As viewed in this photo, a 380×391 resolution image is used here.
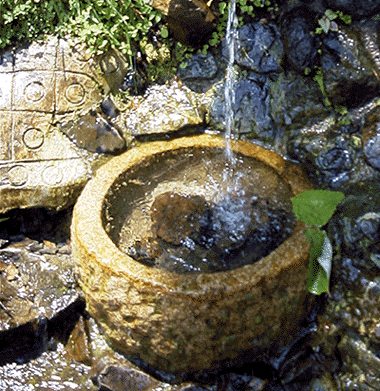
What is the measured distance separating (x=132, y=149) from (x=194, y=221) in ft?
2.73

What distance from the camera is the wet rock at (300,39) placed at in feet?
11.8

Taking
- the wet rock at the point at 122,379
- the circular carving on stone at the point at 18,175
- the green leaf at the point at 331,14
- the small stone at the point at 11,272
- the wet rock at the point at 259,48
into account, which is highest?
the green leaf at the point at 331,14

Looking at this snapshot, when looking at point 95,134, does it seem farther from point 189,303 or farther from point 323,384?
point 323,384

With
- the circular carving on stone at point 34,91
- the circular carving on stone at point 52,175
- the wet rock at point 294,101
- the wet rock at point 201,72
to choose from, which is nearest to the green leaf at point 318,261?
the wet rock at point 294,101

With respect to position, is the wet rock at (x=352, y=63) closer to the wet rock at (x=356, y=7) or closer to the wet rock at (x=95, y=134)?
the wet rock at (x=356, y=7)

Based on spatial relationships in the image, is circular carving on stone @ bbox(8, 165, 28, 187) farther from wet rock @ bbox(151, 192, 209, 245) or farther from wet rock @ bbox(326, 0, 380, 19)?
wet rock @ bbox(326, 0, 380, 19)

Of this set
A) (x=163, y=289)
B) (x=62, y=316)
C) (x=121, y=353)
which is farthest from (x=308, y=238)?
(x=62, y=316)

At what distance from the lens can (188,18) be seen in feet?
13.0

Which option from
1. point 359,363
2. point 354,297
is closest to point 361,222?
point 354,297

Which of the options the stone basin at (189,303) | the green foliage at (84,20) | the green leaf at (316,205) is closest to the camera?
the stone basin at (189,303)

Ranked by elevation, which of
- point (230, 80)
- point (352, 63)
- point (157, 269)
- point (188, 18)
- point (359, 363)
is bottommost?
point (359, 363)

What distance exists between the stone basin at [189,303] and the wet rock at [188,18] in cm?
183

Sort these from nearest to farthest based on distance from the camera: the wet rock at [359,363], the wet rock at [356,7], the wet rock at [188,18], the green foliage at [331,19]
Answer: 1. the wet rock at [359,363]
2. the wet rock at [356,7]
3. the green foliage at [331,19]
4. the wet rock at [188,18]

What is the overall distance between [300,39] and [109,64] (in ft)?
5.50
